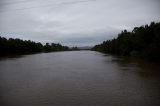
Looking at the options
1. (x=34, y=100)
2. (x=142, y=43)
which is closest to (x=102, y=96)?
(x=34, y=100)

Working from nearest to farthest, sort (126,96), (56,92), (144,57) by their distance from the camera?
(126,96) → (56,92) → (144,57)

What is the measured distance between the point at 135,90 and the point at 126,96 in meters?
1.56

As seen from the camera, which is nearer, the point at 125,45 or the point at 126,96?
the point at 126,96

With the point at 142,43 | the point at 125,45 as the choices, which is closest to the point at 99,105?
the point at 142,43

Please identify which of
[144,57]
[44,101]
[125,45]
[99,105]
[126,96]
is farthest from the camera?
[125,45]

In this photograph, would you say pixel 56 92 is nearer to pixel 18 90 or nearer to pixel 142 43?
pixel 18 90

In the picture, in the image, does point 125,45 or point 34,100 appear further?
point 125,45

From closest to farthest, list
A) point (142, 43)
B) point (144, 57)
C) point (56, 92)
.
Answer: point (56, 92) → point (144, 57) → point (142, 43)

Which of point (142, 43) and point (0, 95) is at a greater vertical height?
point (142, 43)

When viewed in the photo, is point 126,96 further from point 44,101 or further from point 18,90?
point 18,90

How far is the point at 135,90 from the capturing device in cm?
1181

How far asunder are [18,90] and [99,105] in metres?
4.94

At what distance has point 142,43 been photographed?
3919 cm

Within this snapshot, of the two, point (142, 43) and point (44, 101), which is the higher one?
point (142, 43)
